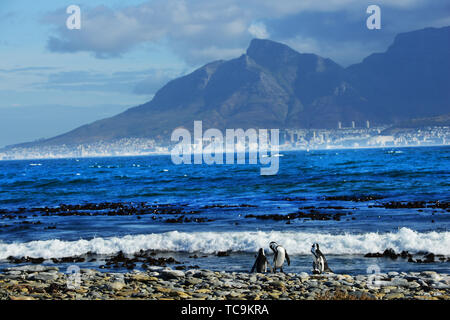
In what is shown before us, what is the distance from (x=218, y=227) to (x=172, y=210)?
32.7 ft

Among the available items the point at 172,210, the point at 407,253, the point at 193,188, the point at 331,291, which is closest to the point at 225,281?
the point at 331,291

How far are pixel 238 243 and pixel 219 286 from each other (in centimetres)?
911

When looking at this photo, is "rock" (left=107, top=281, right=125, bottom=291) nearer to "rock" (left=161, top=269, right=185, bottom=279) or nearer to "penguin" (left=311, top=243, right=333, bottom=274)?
"rock" (left=161, top=269, right=185, bottom=279)

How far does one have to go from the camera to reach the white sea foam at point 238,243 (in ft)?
76.4

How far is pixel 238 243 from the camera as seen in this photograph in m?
25.1

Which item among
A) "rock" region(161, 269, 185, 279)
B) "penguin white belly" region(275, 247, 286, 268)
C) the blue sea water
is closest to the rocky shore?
"rock" region(161, 269, 185, 279)

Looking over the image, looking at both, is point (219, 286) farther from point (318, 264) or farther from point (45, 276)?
point (45, 276)

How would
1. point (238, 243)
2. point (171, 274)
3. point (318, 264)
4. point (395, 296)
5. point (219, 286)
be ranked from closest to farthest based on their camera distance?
point (395, 296)
point (219, 286)
point (171, 274)
point (318, 264)
point (238, 243)

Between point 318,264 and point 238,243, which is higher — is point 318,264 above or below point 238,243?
above

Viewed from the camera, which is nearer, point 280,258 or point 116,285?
point 116,285

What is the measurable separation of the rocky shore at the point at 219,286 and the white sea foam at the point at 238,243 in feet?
18.5

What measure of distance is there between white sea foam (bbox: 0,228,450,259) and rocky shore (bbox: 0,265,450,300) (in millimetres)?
5639

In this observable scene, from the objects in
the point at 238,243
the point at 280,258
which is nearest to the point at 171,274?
the point at 280,258
